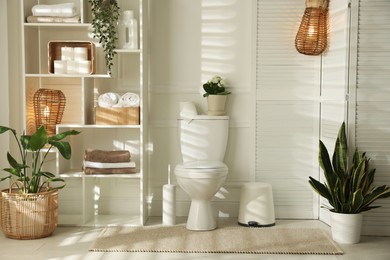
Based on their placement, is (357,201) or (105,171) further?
(105,171)

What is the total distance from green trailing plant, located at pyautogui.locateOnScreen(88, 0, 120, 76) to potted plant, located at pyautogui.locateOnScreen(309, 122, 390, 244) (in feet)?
5.31

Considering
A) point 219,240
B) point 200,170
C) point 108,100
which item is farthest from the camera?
Result: point 108,100

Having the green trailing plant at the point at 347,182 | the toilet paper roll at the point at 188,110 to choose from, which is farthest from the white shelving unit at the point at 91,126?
the green trailing plant at the point at 347,182

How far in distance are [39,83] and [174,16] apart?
1.15m

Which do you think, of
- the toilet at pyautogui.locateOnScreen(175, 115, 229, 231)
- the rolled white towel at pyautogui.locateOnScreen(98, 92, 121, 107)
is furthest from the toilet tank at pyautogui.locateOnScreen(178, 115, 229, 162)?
the rolled white towel at pyautogui.locateOnScreen(98, 92, 121, 107)

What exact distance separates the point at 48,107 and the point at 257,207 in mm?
1687

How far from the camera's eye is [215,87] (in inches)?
179

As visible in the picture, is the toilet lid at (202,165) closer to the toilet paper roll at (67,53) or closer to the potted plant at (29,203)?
the potted plant at (29,203)

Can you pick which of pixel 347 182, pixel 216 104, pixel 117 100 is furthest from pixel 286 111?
pixel 117 100

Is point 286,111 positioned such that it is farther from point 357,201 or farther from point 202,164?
point 357,201

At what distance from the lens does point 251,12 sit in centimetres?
459

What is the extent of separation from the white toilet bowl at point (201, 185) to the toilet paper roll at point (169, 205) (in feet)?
0.52

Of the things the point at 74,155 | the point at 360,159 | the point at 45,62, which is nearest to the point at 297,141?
the point at 360,159

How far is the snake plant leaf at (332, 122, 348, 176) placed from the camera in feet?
13.2
